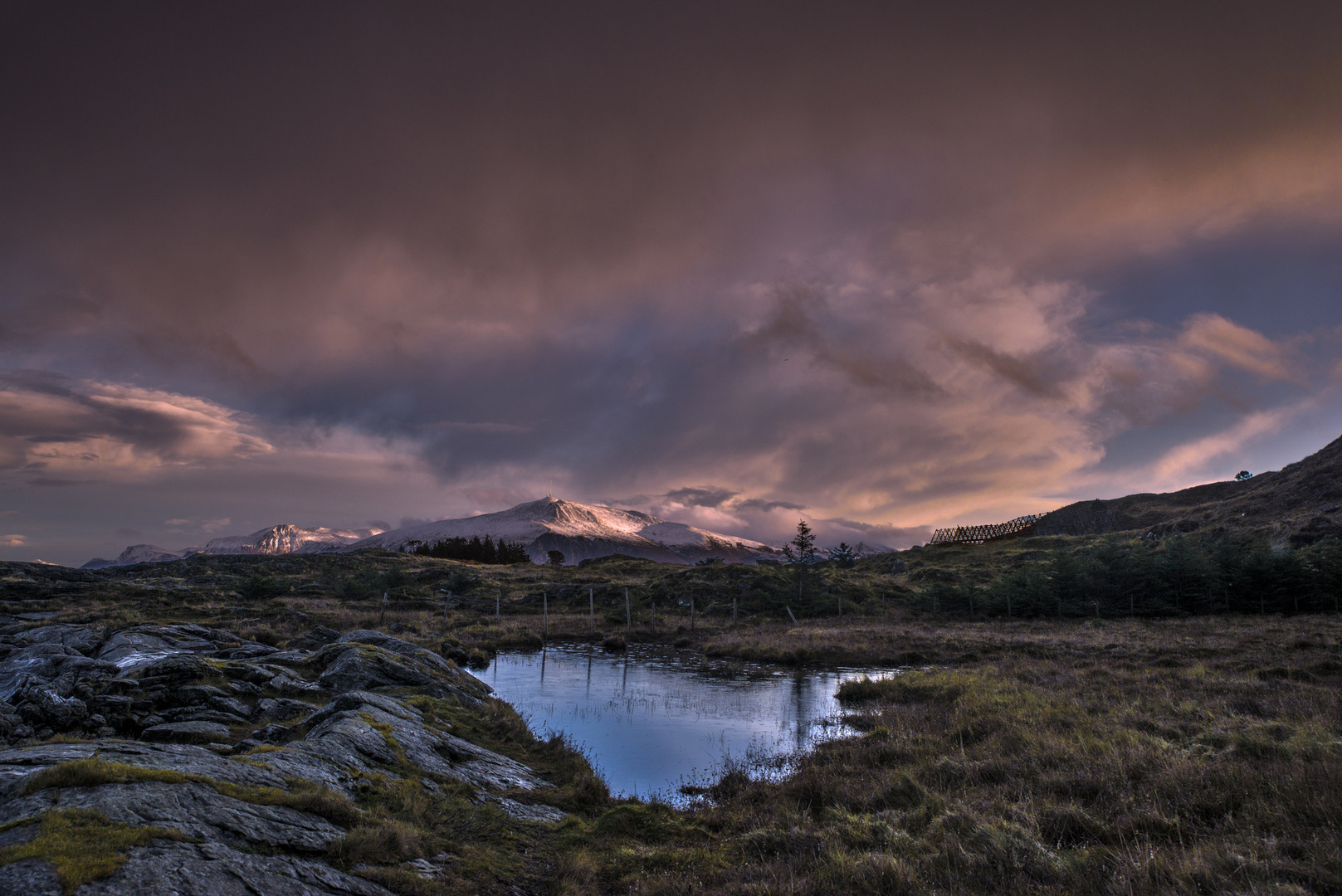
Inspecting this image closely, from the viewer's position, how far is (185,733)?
1099 centimetres

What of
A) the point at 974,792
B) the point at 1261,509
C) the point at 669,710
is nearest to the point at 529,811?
the point at 974,792

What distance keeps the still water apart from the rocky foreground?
420cm

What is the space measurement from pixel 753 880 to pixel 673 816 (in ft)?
14.5

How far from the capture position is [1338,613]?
129 ft

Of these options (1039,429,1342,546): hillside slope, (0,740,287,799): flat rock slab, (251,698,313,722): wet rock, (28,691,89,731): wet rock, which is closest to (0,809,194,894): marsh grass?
(0,740,287,799): flat rock slab

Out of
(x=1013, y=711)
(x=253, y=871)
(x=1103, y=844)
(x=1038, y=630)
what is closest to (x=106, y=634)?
(x=253, y=871)

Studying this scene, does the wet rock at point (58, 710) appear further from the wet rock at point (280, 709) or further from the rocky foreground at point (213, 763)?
the wet rock at point (280, 709)

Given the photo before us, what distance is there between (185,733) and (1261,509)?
11749 centimetres

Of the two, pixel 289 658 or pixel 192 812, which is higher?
pixel 192 812

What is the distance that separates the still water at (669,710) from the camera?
17.4 m

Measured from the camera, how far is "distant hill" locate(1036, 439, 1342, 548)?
65375 millimetres

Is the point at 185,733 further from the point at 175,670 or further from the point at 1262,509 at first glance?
the point at 1262,509

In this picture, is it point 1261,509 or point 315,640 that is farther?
point 1261,509

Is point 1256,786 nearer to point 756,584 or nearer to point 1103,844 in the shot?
point 1103,844
